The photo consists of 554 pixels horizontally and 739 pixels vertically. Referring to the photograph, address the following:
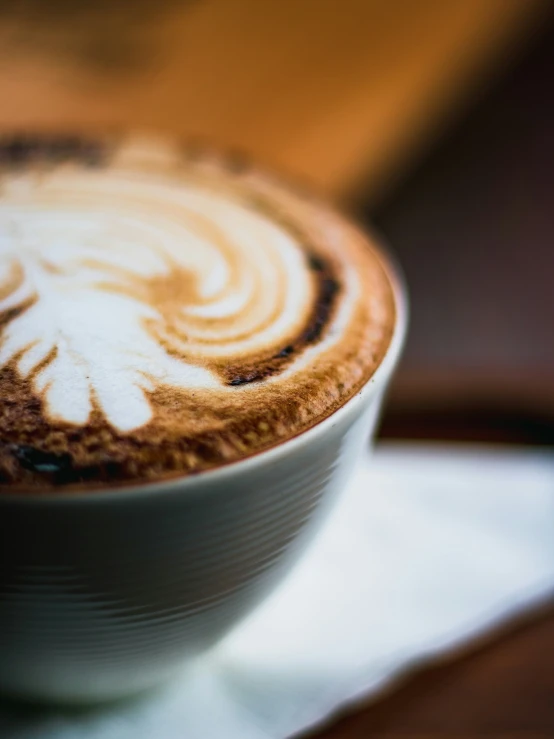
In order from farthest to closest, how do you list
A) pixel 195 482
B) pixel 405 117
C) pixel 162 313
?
pixel 405 117, pixel 162 313, pixel 195 482

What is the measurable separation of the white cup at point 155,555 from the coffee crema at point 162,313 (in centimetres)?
1

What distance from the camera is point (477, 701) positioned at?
713 mm

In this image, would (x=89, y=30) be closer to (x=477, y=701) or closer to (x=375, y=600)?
(x=375, y=600)

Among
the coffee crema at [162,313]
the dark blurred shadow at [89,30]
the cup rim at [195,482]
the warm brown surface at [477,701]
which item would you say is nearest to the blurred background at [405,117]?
the dark blurred shadow at [89,30]

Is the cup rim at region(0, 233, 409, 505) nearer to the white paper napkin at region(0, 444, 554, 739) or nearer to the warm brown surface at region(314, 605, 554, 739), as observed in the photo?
the white paper napkin at region(0, 444, 554, 739)

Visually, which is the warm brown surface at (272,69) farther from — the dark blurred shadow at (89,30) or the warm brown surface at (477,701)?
the warm brown surface at (477,701)

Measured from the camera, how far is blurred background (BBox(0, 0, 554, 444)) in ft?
3.18

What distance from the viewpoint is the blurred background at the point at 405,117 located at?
0.97 metres

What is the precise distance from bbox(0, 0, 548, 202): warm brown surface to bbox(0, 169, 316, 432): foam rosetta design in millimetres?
380

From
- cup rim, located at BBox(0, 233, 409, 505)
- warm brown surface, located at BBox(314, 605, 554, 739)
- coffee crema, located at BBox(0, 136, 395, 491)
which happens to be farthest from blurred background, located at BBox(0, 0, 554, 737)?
cup rim, located at BBox(0, 233, 409, 505)

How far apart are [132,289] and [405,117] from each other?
1245 mm

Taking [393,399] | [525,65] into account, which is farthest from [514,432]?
[525,65]

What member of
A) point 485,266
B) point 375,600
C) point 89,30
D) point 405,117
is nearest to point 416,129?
point 405,117

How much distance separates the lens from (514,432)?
970 mm
